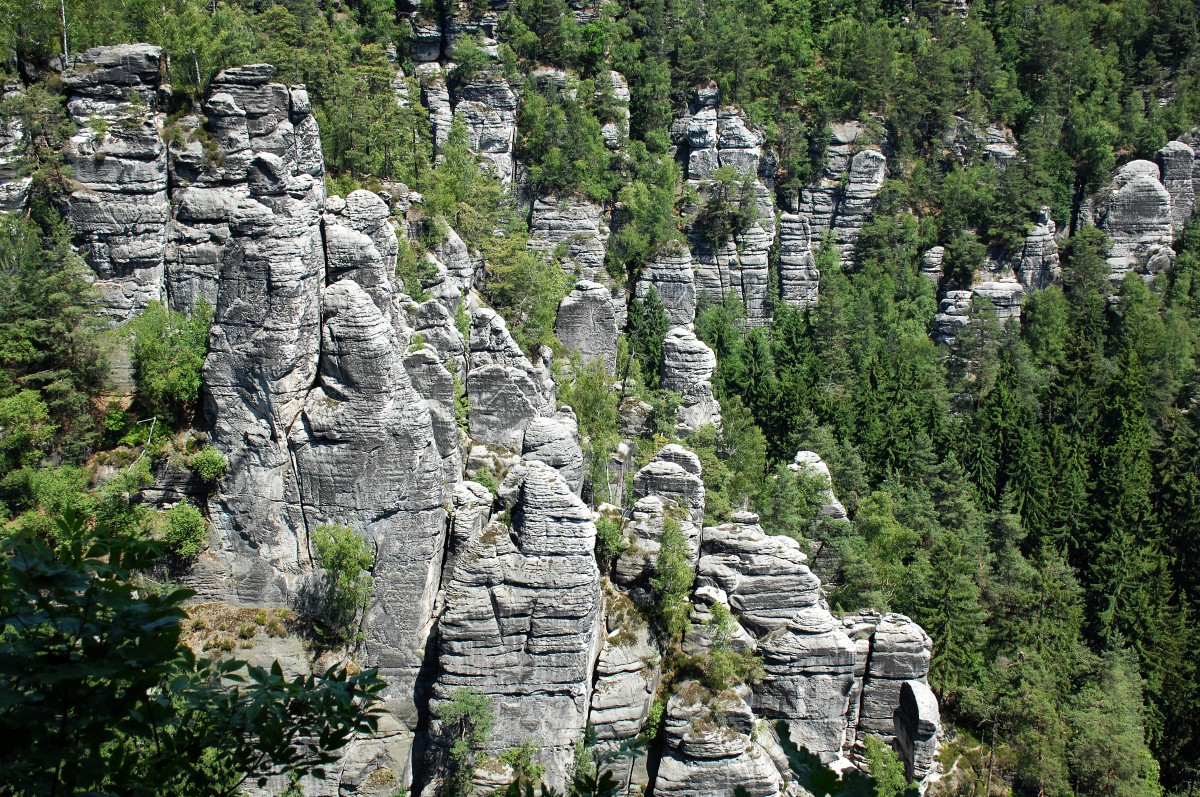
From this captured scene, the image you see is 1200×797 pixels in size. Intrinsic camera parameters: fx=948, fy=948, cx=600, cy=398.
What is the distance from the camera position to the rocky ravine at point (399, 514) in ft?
92.0

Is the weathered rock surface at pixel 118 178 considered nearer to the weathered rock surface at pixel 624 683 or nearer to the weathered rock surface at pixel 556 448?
the weathered rock surface at pixel 556 448

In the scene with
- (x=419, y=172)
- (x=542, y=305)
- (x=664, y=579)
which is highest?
(x=419, y=172)

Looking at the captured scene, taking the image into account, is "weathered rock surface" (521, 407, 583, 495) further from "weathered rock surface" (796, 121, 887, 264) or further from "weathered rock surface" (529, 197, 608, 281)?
"weathered rock surface" (796, 121, 887, 264)

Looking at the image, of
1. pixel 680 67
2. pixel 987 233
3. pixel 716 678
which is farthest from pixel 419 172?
pixel 987 233

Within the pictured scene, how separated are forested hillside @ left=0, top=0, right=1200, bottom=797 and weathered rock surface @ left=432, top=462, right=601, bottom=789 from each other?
10 centimetres

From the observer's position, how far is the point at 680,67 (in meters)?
71.4

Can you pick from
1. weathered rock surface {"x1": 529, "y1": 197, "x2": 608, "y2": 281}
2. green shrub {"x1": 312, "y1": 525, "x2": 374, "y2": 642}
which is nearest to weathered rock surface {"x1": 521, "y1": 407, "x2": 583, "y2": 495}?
green shrub {"x1": 312, "y1": 525, "x2": 374, "y2": 642}

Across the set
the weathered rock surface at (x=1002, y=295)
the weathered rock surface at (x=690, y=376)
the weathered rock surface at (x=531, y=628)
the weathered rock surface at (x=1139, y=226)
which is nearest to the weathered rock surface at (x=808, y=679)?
the weathered rock surface at (x=531, y=628)

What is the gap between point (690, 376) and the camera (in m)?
50.7

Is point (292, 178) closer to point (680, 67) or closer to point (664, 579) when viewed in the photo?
point (664, 579)

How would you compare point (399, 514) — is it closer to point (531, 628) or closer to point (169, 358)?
point (531, 628)

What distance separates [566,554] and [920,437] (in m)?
29.3

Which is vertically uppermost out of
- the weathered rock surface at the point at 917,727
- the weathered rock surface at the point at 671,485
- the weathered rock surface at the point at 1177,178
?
the weathered rock surface at the point at 1177,178

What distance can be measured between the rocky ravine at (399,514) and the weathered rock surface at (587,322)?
15.2 metres
